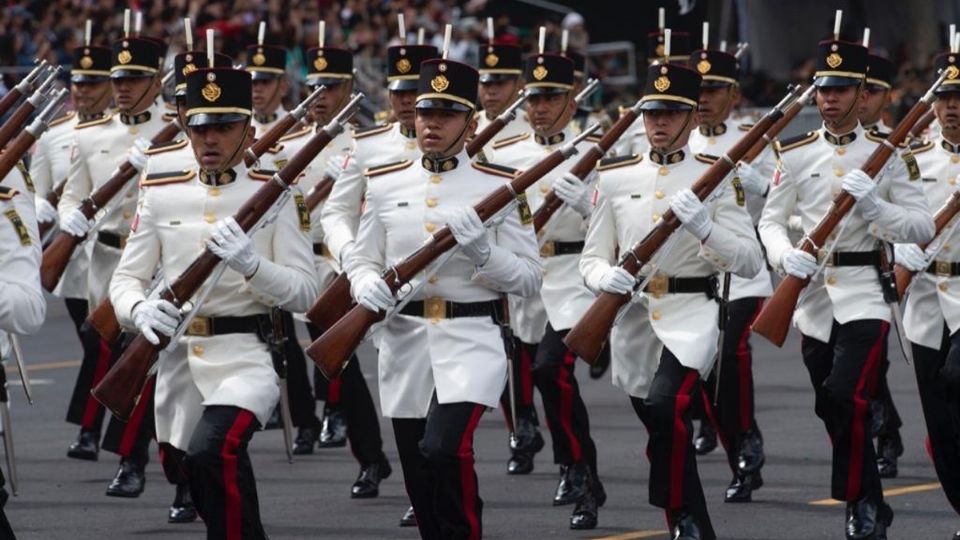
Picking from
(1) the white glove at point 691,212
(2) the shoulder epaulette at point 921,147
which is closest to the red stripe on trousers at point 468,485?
(1) the white glove at point 691,212

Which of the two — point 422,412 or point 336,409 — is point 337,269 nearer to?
point 336,409

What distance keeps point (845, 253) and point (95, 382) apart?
14.7 feet

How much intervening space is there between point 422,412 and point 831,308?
7.93ft

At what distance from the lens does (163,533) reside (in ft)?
34.9

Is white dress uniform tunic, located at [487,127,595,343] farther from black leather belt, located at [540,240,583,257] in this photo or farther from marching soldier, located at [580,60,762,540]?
marching soldier, located at [580,60,762,540]

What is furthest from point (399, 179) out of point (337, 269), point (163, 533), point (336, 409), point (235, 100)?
point (336, 409)

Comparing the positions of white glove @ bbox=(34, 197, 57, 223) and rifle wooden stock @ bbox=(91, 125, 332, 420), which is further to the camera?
white glove @ bbox=(34, 197, 57, 223)

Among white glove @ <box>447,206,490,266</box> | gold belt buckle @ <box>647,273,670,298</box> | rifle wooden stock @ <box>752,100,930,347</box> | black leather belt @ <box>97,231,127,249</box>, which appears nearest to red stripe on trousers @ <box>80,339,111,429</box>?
black leather belt @ <box>97,231,127,249</box>

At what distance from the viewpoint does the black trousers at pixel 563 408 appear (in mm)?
11273

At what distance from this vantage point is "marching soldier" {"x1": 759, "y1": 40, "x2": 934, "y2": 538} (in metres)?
10.2

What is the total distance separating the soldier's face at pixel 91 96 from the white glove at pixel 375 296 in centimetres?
521

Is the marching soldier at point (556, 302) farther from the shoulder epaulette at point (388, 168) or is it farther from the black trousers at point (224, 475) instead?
the black trousers at point (224, 475)

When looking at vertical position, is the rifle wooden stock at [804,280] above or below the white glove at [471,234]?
below

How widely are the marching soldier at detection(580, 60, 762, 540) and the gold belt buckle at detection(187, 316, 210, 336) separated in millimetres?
1778
